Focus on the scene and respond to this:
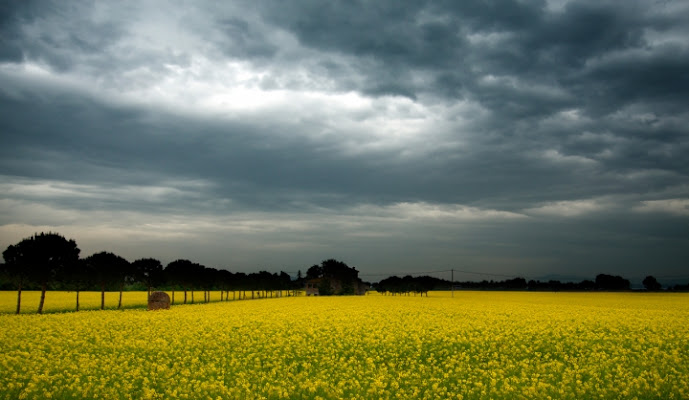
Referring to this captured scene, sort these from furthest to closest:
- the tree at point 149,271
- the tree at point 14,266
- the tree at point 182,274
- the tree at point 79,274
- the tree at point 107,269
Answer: the tree at point 182,274, the tree at point 149,271, the tree at point 107,269, the tree at point 79,274, the tree at point 14,266

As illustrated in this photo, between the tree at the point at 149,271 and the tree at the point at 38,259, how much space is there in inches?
946

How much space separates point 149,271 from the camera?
287 ft

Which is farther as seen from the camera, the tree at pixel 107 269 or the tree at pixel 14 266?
the tree at pixel 107 269

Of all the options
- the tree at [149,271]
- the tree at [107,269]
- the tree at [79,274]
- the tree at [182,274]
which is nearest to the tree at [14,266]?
the tree at [79,274]

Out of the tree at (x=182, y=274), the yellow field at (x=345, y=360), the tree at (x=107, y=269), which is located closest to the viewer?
the yellow field at (x=345, y=360)

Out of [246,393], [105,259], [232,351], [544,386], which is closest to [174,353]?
[232,351]

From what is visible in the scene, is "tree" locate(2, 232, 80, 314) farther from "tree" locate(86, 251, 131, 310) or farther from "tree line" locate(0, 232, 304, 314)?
"tree" locate(86, 251, 131, 310)

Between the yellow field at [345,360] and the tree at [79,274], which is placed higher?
the tree at [79,274]

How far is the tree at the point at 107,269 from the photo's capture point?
232ft

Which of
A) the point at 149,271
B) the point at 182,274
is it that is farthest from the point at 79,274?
the point at 182,274

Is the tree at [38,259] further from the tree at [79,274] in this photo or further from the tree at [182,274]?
the tree at [182,274]

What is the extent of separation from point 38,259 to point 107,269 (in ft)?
44.3

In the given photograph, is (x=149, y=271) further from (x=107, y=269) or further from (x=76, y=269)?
(x=76, y=269)

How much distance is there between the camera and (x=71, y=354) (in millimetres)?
23422
